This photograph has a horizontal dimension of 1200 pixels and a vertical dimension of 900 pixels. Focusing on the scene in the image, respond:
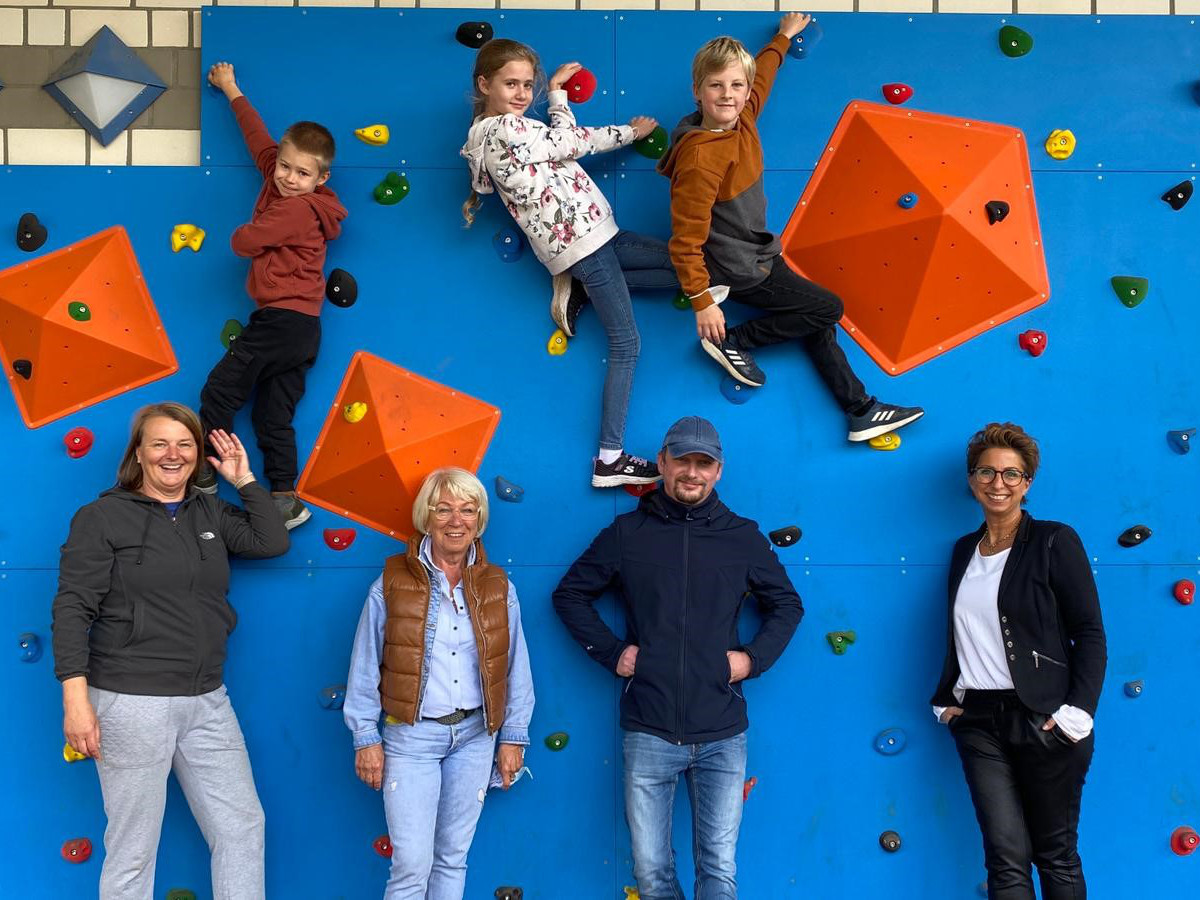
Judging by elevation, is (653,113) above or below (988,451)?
above

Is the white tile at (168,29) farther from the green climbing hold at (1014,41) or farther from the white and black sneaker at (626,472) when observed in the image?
the green climbing hold at (1014,41)

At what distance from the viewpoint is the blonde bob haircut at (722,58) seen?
3.10m

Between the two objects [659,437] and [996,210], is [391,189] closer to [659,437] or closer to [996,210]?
[659,437]

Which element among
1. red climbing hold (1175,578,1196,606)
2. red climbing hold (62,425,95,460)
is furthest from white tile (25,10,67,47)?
red climbing hold (1175,578,1196,606)

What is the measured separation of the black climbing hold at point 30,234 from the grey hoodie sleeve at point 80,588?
1.00 m

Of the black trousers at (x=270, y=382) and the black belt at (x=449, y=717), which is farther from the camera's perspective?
the black trousers at (x=270, y=382)

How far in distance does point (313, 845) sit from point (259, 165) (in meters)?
2.17

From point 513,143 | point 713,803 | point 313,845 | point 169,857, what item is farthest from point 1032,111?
point 169,857

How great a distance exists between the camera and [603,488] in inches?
137

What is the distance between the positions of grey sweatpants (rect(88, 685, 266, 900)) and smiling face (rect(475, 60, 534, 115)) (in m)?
1.94

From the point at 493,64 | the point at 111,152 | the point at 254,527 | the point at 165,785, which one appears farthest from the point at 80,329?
the point at 493,64

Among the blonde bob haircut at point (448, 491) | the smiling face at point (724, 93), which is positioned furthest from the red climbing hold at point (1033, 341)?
the blonde bob haircut at point (448, 491)

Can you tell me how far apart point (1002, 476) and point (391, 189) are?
6.91ft

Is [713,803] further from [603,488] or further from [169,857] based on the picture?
[169,857]
